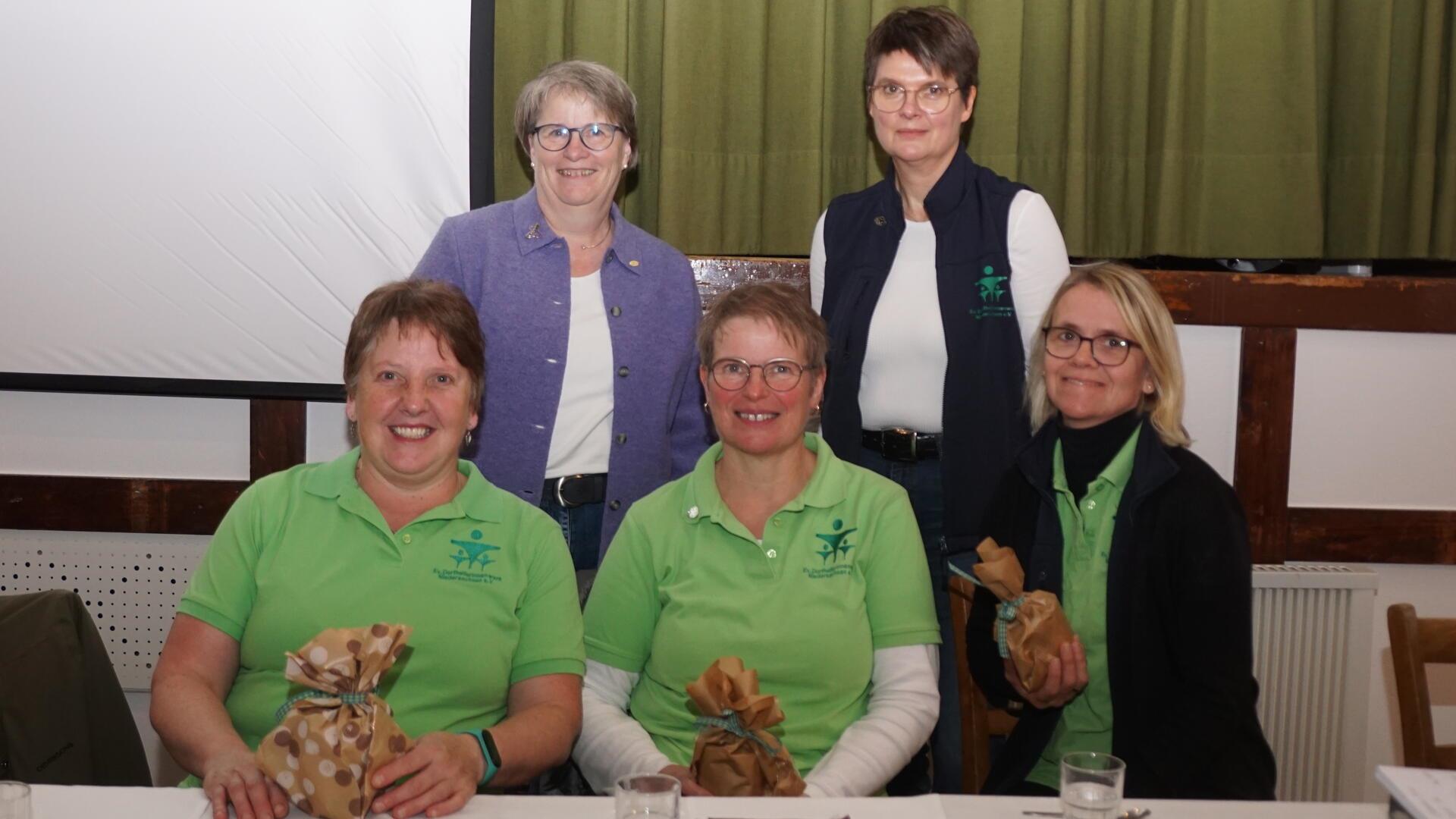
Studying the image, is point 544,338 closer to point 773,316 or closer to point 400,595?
point 773,316

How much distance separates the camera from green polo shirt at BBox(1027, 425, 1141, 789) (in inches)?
80.4

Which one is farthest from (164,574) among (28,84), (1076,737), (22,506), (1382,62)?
(1382,62)

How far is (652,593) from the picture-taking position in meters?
2.04

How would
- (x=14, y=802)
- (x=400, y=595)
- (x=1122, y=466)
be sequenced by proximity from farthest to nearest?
(x=1122, y=466) → (x=400, y=595) → (x=14, y=802)

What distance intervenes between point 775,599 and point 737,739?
0.37 metres

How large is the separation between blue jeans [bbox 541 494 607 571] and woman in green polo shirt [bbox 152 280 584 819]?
1.68 ft

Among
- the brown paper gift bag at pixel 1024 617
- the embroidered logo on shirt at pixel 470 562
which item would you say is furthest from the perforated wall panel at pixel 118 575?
the brown paper gift bag at pixel 1024 617

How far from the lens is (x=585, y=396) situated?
247 centimetres

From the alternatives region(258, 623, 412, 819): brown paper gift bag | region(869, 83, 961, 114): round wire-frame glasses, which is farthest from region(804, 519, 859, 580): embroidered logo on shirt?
region(869, 83, 961, 114): round wire-frame glasses

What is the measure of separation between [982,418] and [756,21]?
4.00 ft

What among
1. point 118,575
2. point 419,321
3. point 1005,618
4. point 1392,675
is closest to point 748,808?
point 1005,618

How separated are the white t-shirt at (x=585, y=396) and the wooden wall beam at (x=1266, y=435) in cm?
169

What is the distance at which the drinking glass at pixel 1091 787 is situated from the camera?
141cm

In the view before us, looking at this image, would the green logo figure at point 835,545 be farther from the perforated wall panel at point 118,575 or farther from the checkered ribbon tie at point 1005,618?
the perforated wall panel at point 118,575
